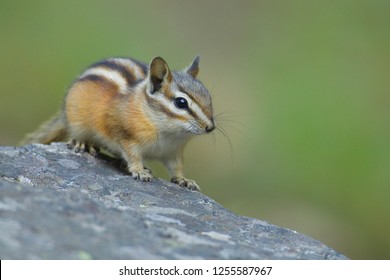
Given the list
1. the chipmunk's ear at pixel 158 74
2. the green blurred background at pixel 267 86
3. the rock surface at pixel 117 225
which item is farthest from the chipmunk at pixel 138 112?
the green blurred background at pixel 267 86

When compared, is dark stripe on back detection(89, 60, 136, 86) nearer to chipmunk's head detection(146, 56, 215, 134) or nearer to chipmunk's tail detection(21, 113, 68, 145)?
chipmunk's head detection(146, 56, 215, 134)

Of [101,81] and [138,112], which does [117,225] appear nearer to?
[138,112]

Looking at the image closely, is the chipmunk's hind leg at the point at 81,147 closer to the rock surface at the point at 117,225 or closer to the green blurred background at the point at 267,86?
the rock surface at the point at 117,225

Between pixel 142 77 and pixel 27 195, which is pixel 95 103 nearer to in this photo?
pixel 142 77

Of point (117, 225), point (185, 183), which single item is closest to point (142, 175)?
point (185, 183)

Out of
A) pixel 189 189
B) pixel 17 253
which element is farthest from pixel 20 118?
pixel 17 253

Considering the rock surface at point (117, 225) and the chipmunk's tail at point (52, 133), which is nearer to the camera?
the rock surface at point (117, 225)

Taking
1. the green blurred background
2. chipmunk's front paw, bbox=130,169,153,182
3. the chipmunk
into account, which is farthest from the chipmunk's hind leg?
the green blurred background
